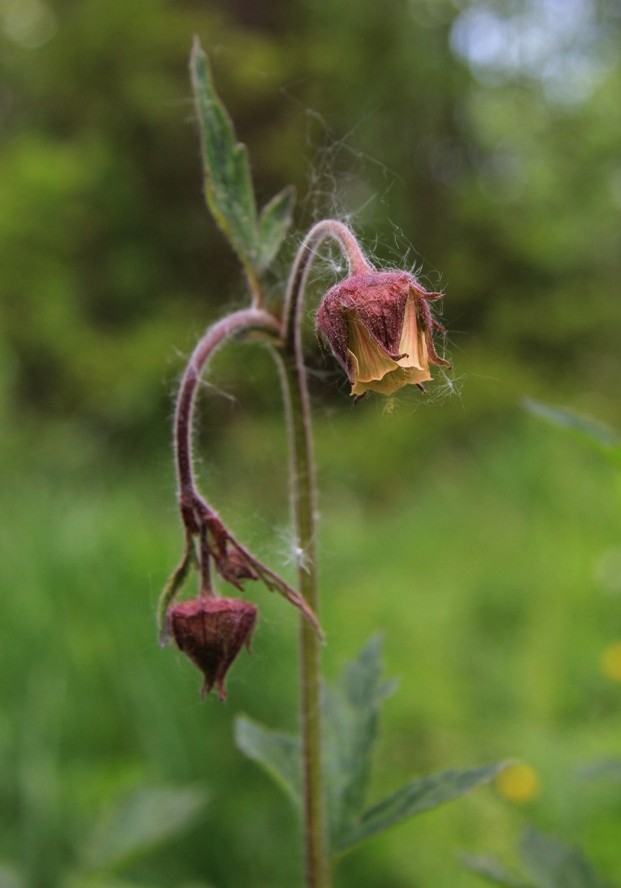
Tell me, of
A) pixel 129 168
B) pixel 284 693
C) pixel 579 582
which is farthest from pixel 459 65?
pixel 284 693

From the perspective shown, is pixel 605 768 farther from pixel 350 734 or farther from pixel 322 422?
pixel 322 422

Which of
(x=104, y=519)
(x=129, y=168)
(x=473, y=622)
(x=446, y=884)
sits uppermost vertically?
(x=129, y=168)

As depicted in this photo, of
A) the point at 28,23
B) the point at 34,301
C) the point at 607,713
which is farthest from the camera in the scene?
the point at 28,23

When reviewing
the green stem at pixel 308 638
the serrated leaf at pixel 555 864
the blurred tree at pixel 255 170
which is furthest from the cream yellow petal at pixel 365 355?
the blurred tree at pixel 255 170

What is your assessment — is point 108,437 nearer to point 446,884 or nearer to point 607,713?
point 607,713

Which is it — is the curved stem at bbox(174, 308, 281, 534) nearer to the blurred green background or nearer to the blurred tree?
the blurred green background

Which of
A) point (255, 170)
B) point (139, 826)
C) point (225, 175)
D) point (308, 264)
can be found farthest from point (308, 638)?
point (255, 170)

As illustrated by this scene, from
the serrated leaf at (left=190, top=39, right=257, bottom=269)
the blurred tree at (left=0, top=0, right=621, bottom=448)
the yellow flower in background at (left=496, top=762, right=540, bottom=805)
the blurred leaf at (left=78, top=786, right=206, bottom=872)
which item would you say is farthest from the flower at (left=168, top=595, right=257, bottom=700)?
the blurred tree at (left=0, top=0, right=621, bottom=448)
